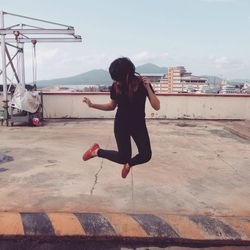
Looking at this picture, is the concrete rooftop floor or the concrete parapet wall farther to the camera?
the concrete parapet wall

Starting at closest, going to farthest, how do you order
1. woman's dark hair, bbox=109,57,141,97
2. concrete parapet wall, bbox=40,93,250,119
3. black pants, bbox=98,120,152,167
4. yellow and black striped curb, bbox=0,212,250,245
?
yellow and black striped curb, bbox=0,212,250,245
woman's dark hair, bbox=109,57,141,97
black pants, bbox=98,120,152,167
concrete parapet wall, bbox=40,93,250,119

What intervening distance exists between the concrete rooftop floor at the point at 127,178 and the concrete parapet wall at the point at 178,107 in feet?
15.6

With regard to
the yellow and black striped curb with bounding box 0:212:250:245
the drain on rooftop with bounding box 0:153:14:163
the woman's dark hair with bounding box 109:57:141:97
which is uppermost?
the woman's dark hair with bounding box 109:57:141:97

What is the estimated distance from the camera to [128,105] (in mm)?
3590

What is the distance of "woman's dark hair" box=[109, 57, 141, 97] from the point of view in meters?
3.42

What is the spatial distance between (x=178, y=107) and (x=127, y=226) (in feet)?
36.5

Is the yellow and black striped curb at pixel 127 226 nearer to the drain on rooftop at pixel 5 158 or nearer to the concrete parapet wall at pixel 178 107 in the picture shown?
the drain on rooftop at pixel 5 158

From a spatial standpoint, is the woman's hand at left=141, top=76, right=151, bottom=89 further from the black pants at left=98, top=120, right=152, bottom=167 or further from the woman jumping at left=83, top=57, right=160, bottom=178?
the black pants at left=98, top=120, right=152, bottom=167

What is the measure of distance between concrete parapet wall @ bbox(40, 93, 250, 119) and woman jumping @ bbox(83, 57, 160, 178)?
1022 cm

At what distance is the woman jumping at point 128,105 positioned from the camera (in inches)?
136

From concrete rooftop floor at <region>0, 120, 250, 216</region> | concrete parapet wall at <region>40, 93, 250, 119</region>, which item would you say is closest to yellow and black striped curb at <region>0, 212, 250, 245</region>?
concrete rooftop floor at <region>0, 120, 250, 216</region>

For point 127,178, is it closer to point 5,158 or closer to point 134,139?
point 134,139

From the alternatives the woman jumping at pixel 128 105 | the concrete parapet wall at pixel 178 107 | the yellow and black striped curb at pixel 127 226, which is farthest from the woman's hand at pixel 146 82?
the concrete parapet wall at pixel 178 107

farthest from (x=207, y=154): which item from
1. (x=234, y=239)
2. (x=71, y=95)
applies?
(x=71, y=95)
